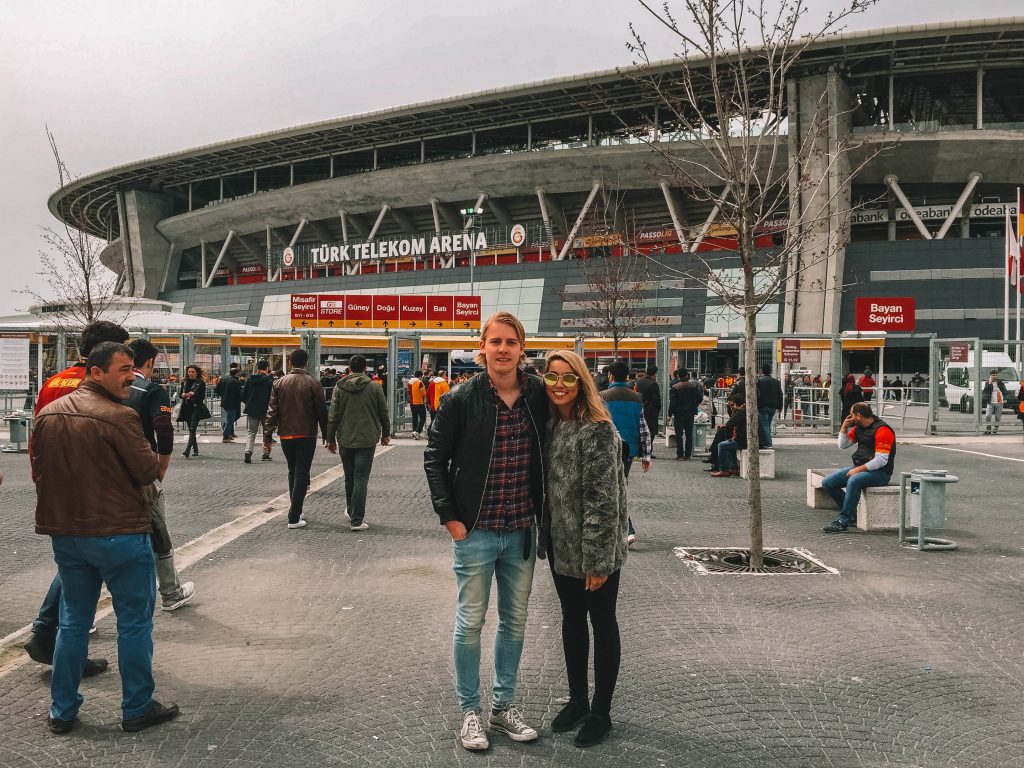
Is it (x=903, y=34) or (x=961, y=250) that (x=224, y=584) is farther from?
(x=961, y=250)

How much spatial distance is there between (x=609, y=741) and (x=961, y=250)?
46129 millimetres

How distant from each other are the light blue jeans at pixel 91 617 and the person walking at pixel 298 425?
469 cm

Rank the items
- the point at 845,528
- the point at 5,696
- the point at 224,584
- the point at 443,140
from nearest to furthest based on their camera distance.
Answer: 1. the point at 5,696
2. the point at 224,584
3. the point at 845,528
4. the point at 443,140

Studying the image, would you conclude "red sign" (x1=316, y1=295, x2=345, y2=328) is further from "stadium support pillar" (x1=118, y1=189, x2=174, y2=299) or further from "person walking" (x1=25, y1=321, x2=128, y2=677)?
"stadium support pillar" (x1=118, y1=189, x2=174, y2=299)

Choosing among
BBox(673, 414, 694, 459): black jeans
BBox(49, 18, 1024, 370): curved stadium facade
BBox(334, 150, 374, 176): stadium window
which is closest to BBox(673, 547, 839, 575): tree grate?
BBox(673, 414, 694, 459): black jeans

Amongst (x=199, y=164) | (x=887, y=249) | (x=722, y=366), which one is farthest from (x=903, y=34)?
(x=199, y=164)

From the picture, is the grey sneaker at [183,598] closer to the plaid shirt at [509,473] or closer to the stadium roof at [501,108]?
the plaid shirt at [509,473]

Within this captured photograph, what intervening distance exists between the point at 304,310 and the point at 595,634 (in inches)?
1103

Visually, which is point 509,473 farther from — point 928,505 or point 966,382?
point 966,382

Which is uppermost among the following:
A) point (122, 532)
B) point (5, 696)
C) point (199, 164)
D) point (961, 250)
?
point (199, 164)

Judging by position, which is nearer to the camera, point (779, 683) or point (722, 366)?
point (779, 683)

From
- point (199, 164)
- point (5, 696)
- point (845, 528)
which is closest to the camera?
point (5, 696)

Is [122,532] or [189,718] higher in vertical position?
[122,532]

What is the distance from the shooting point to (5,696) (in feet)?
13.0
